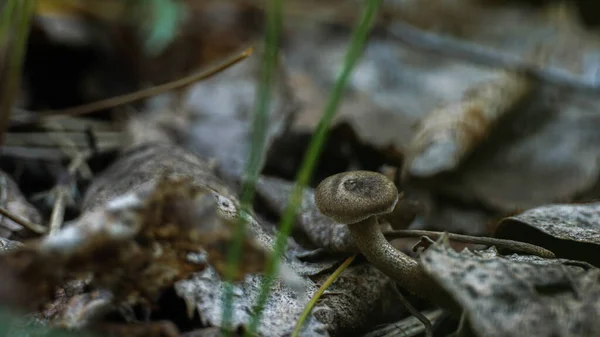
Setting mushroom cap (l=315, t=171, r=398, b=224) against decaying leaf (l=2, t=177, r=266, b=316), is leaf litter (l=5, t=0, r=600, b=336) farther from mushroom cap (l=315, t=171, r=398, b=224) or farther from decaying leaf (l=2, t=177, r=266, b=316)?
mushroom cap (l=315, t=171, r=398, b=224)

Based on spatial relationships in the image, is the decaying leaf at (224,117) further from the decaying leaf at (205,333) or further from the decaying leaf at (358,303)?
the decaying leaf at (205,333)

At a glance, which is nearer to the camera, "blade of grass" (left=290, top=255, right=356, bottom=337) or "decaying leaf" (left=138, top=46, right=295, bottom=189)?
"blade of grass" (left=290, top=255, right=356, bottom=337)

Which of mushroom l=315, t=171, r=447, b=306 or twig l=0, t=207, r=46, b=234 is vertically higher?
mushroom l=315, t=171, r=447, b=306

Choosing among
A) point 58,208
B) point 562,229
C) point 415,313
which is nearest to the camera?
point 415,313

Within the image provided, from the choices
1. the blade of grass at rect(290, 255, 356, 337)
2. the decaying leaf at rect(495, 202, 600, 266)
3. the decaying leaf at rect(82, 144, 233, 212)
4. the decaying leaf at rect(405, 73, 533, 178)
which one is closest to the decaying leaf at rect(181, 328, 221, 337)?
the blade of grass at rect(290, 255, 356, 337)

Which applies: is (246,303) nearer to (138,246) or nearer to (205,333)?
(205,333)

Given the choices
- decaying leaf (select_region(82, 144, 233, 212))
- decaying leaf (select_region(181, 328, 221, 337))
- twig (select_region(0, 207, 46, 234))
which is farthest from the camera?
decaying leaf (select_region(82, 144, 233, 212))

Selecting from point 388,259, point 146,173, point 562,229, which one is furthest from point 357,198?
point 146,173

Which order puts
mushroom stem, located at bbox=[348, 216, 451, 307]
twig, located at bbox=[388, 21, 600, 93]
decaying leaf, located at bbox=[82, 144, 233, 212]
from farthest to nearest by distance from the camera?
twig, located at bbox=[388, 21, 600, 93]
decaying leaf, located at bbox=[82, 144, 233, 212]
mushroom stem, located at bbox=[348, 216, 451, 307]
